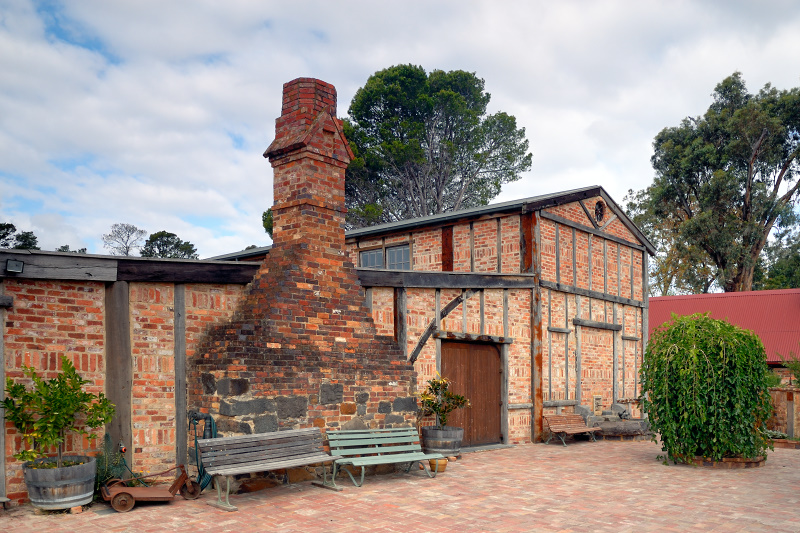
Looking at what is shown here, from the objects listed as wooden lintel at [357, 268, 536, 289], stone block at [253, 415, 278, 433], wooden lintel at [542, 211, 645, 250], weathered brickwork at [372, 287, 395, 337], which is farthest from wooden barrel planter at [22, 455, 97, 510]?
wooden lintel at [542, 211, 645, 250]

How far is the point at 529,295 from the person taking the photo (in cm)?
1304

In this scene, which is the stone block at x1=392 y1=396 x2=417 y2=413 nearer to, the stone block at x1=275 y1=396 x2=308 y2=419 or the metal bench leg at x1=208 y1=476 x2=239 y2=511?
the stone block at x1=275 y1=396 x2=308 y2=419

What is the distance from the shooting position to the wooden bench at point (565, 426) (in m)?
12.7

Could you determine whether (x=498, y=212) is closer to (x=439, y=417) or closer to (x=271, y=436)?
(x=439, y=417)

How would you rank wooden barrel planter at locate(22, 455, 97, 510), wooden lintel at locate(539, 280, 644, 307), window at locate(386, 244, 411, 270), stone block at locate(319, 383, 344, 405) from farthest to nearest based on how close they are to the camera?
1. window at locate(386, 244, 411, 270)
2. wooden lintel at locate(539, 280, 644, 307)
3. stone block at locate(319, 383, 344, 405)
4. wooden barrel planter at locate(22, 455, 97, 510)

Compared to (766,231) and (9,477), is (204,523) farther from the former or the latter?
(766,231)

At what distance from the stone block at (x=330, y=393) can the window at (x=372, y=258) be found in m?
7.14

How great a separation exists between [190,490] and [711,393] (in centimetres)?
761

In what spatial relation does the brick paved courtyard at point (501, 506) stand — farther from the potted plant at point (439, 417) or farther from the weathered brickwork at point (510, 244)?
the weathered brickwork at point (510, 244)

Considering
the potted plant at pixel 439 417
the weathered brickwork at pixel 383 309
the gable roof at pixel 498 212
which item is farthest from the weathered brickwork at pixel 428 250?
the potted plant at pixel 439 417

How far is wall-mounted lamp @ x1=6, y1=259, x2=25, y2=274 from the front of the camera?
22.7ft

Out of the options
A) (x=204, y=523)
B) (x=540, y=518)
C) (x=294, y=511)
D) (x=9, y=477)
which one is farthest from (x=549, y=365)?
(x=9, y=477)

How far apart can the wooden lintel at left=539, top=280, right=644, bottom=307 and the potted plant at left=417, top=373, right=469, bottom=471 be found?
3794 mm

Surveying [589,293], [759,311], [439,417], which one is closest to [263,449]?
[439,417]
